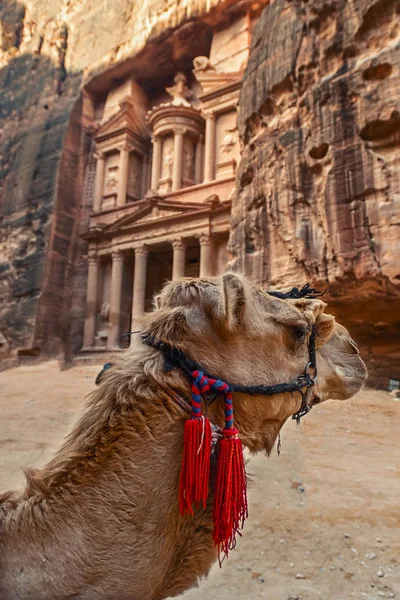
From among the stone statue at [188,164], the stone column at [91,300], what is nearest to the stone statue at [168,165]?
the stone statue at [188,164]

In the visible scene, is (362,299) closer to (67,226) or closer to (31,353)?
(31,353)

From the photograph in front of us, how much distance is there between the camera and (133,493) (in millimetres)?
1399

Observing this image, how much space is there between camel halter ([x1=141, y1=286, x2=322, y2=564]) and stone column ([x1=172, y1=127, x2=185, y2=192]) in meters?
24.5

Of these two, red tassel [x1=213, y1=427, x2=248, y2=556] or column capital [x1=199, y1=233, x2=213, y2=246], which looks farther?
column capital [x1=199, y1=233, x2=213, y2=246]

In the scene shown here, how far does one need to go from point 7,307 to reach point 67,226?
21.4 ft

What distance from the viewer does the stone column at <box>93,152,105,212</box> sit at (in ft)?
89.6

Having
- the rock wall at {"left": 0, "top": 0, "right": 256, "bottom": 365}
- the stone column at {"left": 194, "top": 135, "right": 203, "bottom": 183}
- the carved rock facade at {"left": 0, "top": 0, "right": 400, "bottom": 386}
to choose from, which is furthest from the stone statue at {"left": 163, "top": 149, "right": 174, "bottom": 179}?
the rock wall at {"left": 0, "top": 0, "right": 256, "bottom": 365}

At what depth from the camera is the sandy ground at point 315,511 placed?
275 centimetres

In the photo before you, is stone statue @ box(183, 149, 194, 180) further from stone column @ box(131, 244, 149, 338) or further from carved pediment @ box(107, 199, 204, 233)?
stone column @ box(131, 244, 149, 338)

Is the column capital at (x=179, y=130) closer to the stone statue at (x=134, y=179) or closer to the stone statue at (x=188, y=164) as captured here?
the stone statue at (x=188, y=164)

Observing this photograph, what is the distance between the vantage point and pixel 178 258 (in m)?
22.0

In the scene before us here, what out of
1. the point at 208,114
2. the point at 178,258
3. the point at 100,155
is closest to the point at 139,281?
the point at 178,258

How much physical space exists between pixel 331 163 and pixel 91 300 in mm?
18370

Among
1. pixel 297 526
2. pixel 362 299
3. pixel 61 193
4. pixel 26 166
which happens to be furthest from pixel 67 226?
pixel 297 526
